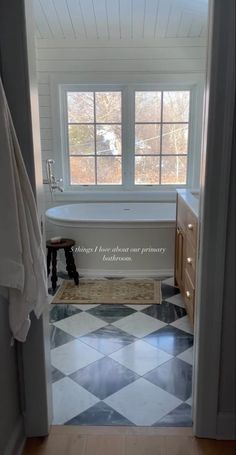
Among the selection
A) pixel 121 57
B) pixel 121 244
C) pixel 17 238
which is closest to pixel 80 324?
pixel 121 244

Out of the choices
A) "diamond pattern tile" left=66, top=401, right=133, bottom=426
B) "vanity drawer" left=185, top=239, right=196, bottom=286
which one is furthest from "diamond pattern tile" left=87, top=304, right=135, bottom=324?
"diamond pattern tile" left=66, top=401, right=133, bottom=426

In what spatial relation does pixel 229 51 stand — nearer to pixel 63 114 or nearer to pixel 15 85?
pixel 15 85

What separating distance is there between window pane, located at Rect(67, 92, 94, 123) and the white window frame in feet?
0.20

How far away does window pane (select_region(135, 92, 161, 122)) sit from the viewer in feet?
14.4

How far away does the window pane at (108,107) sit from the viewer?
174 inches

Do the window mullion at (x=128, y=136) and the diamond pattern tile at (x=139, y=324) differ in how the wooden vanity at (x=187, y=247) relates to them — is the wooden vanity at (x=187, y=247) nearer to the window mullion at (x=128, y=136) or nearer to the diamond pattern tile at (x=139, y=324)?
the diamond pattern tile at (x=139, y=324)

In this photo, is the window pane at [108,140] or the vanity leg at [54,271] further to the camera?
the window pane at [108,140]

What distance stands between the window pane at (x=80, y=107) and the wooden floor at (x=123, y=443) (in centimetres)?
347

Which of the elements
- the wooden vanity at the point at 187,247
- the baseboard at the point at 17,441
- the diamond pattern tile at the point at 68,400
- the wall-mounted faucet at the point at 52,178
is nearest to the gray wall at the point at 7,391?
the baseboard at the point at 17,441

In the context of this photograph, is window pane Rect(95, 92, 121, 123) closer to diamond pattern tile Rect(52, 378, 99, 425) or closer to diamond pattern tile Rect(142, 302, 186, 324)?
diamond pattern tile Rect(142, 302, 186, 324)

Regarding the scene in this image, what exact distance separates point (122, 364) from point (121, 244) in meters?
1.55

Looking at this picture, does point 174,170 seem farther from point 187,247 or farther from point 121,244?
point 187,247

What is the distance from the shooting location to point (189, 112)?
14.5ft

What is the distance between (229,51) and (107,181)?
10.8 ft
